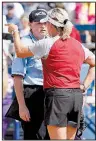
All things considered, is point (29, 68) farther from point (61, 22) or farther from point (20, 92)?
point (61, 22)

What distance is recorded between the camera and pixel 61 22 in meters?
3.66

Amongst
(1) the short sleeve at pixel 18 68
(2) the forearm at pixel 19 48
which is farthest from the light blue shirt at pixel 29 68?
(2) the forearm at pixel 19 48

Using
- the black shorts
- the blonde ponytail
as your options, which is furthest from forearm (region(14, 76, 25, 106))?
the blonde ponytail

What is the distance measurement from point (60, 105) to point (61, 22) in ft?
1.90

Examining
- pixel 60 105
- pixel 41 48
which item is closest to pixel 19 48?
pixel 41 48

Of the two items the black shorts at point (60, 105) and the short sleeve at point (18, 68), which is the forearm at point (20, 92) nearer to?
the short sleeve at point (18, 68)

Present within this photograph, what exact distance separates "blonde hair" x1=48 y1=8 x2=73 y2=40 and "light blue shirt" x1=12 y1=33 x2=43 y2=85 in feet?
0.95

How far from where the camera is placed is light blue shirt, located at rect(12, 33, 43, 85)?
12.7ft

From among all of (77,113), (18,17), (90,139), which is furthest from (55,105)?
(18,17)

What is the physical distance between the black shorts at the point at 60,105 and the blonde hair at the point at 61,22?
38 cm

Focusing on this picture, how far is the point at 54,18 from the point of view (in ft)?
12.1

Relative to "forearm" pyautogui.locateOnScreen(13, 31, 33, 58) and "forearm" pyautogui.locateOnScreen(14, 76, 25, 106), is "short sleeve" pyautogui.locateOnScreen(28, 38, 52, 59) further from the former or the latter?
"forearm" pyautogui.locateOnScreen(14, 76, 25, 106)

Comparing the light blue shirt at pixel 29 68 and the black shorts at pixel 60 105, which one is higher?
the light blue shirt at pixel 29 68

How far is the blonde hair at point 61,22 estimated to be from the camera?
3.64 m
